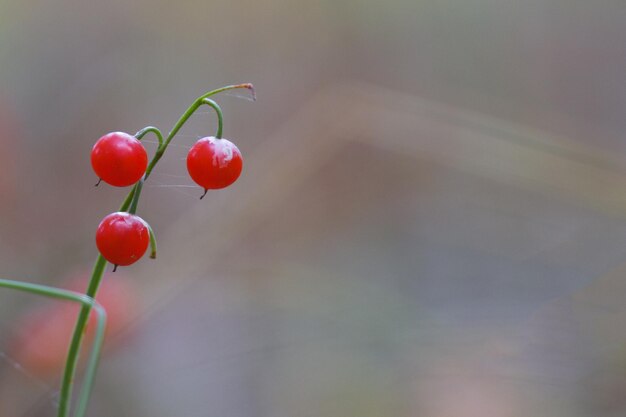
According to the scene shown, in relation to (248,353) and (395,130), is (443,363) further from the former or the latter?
(395,130)

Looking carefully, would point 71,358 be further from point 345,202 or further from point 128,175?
point 345,202

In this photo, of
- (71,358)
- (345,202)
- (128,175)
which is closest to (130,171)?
(128,175)

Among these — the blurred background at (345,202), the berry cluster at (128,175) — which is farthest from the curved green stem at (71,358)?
the blurred background at (345,202)

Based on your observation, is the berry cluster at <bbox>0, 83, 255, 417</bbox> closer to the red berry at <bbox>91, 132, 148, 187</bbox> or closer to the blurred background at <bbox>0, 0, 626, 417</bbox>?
the red berry at <bbox>91, 132, 148, 187</bbox>

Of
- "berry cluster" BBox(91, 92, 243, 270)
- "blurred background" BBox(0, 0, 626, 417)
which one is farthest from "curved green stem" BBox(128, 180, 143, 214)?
"blurred background" BBox(0, 0, 626, 417)

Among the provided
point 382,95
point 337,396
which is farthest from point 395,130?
point 337,396

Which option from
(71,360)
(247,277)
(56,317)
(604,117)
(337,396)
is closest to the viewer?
(71,360)
